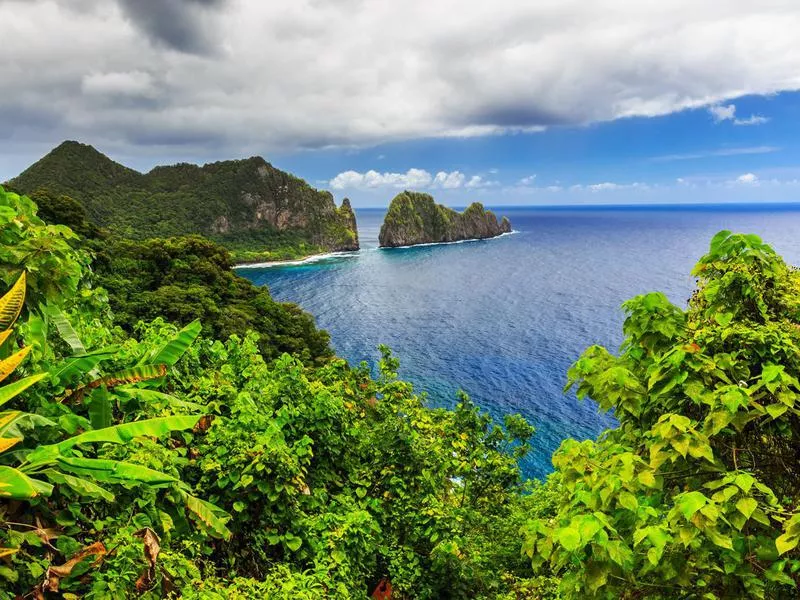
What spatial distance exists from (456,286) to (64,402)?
10023 cm

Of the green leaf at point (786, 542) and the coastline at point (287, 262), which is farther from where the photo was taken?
the coastline at point (287, 262)

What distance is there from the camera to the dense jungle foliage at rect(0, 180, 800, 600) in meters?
4.54

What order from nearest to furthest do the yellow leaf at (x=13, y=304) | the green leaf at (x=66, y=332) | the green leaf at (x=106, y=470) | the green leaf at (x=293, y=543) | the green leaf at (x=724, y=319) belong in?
the green leaf at (x=106, y=470) < the yellow leaf at (x=13, y=304) < the green leaf at (x=724, y=319) < the green leaf at (x=66, y=332) < the green leaf at (x=293, y=543)

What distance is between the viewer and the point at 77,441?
512cm

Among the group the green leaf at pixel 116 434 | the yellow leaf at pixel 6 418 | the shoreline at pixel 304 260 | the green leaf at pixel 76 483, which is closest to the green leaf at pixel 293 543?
the green leaf at pixel 116 434

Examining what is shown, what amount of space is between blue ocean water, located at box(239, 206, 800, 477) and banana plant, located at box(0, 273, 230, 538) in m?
16.9

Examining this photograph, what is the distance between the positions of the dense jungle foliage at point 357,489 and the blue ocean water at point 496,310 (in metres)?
13.7

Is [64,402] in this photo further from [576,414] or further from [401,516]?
[576,414]

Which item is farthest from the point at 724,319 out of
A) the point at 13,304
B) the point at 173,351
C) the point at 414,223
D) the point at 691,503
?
the point at 414,223

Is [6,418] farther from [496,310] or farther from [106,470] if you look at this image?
[496,310]

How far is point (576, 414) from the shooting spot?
42.7 metres

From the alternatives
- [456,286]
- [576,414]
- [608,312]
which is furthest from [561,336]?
[456,286]

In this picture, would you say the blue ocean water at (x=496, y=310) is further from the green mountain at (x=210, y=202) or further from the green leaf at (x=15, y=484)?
the green mountain at (x=210, y=202)

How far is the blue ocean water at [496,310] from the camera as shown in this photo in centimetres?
4656
